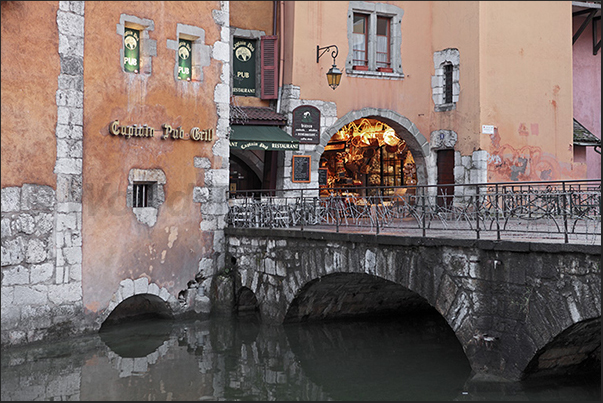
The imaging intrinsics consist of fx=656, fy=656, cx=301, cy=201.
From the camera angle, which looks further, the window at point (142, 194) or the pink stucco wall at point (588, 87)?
the pink stucco wall at point (588, 87)

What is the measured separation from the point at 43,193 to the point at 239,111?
4.72 metres

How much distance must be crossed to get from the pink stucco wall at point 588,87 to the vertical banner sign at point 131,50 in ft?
37.6

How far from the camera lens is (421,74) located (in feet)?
49.7

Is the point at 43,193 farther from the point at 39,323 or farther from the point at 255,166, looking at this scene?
the point at 255,166

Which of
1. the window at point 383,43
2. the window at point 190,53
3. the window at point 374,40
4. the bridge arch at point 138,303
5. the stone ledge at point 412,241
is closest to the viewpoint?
the stone ledge at point 412,241

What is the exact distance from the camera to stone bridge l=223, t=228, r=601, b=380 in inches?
258

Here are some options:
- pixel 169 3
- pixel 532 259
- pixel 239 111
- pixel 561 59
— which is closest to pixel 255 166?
pixel 239 111

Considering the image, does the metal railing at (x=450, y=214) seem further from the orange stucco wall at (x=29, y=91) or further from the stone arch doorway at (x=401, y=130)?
the orange stucco wall at (x=29, y=91)

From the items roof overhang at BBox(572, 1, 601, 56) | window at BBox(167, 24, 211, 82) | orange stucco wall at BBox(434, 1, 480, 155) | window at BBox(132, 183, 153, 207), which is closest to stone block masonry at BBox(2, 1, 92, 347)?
window at BBox(132, 183, 153, 207)

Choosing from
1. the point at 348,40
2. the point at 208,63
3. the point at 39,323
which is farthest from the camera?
the point at 348,40

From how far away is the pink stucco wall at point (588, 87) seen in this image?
17094 mm

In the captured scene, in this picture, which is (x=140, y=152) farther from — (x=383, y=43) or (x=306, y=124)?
(x=383, y=43)

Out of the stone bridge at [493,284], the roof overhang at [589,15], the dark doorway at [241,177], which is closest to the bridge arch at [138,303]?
the stone bridge at [493,284]

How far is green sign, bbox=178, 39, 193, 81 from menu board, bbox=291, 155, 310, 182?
308 centimetres
